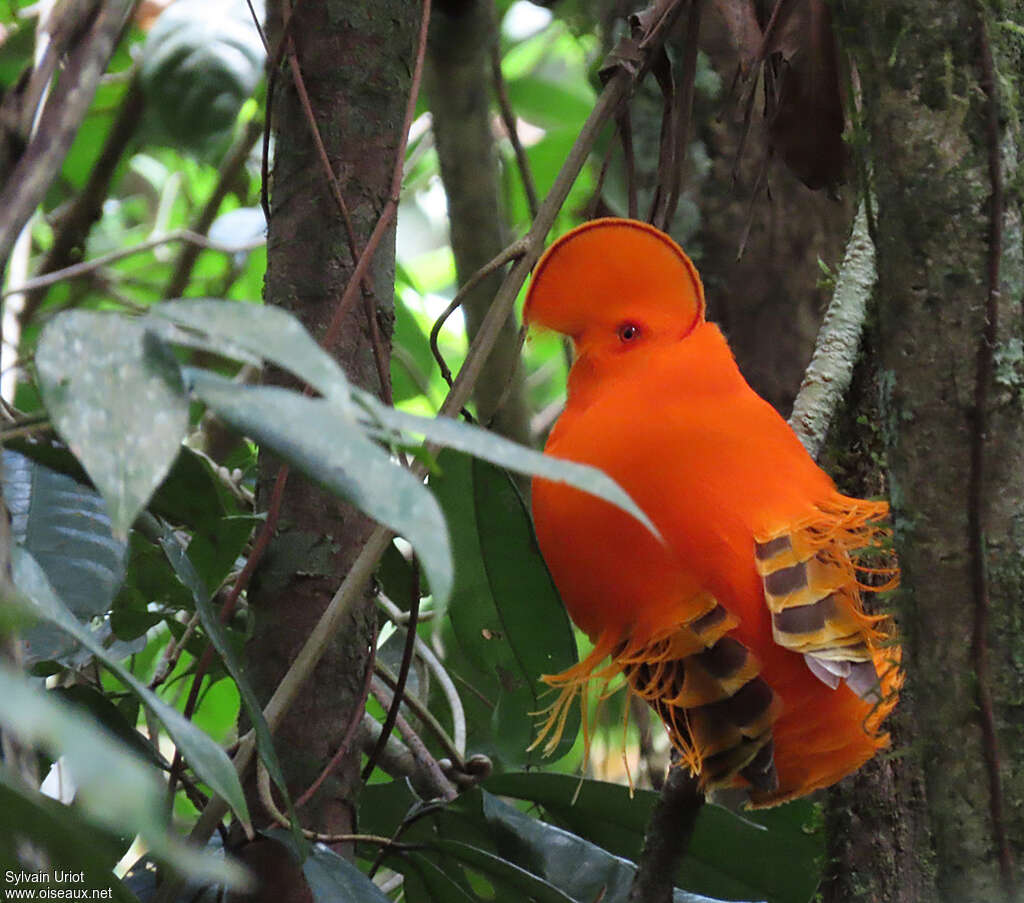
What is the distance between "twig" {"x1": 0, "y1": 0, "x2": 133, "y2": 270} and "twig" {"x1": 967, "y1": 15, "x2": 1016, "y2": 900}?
0.51m

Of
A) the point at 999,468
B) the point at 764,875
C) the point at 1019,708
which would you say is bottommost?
the point at 764,875

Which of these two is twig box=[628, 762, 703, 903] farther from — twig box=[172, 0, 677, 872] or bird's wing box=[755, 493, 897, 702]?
twig box=[172, 0, 677, 872]

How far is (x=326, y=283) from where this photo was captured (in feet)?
3.90

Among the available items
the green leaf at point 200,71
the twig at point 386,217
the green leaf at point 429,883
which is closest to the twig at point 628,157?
the twig at point 386,217

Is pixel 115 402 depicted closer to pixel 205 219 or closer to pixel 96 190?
pixel 96 190

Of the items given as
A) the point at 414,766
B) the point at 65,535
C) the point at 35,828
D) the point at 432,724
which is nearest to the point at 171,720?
the point at 35,828

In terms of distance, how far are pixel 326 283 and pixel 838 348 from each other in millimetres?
551

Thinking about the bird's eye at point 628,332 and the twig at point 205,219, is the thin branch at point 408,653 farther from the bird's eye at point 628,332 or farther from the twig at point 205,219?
the twig at point 205,219

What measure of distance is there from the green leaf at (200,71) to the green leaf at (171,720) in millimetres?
1427

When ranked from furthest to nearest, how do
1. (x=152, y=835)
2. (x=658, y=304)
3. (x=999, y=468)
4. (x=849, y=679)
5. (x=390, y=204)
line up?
(x=390, y=204), (x=658, y=304), (x=849, y=679), (x=999, y=468), (x=152, y=835)

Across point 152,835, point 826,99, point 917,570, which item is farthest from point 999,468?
point 826,99

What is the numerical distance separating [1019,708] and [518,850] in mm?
591

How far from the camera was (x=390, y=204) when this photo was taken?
1111mm

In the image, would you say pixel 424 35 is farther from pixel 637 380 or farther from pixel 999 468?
pixel 999 468
